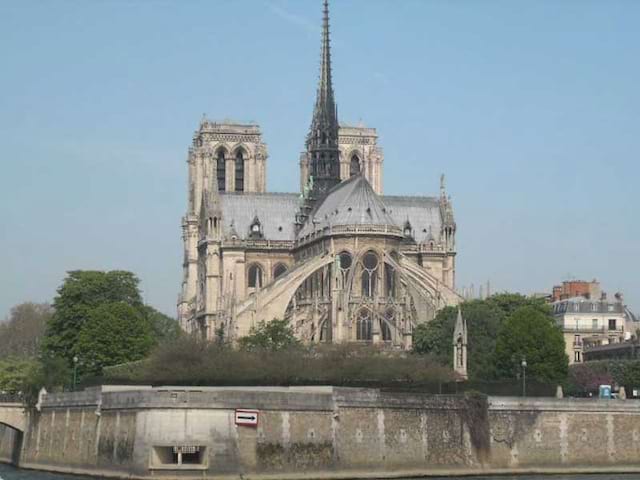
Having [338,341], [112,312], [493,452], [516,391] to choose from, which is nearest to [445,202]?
[338,341]

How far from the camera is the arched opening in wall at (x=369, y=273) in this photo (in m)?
121

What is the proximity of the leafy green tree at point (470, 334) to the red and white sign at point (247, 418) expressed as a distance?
31.0 metres

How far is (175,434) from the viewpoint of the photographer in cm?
6594

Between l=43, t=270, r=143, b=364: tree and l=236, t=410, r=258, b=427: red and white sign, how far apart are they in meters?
32.1

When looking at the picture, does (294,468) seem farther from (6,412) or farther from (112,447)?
(6,412)

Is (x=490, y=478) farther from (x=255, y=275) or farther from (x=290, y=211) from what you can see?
(x=290, y=211)

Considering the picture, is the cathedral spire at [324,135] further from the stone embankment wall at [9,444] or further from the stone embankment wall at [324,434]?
the stone embankment wall at [324,434]

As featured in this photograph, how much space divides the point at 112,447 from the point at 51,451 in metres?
8.07

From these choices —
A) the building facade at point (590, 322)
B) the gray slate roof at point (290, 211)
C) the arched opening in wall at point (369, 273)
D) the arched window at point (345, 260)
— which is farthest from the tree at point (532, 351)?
the gray slate roof at point (290, 211)

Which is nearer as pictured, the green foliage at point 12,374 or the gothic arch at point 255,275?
the green foliage at point 12,374

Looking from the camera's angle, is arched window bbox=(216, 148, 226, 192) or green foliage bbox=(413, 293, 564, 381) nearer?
green foliage bbox=(413, 293, 564, 381)

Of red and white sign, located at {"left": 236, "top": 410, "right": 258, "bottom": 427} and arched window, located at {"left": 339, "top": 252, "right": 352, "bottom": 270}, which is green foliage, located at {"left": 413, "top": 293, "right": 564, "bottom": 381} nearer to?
arched window, located at {"left": 339, "top": 252, "right": 352, "bottom": 270}

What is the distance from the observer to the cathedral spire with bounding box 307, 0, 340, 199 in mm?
134500

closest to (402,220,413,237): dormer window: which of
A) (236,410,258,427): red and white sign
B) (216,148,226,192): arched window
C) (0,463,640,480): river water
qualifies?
(216,148,226,192): arched window
